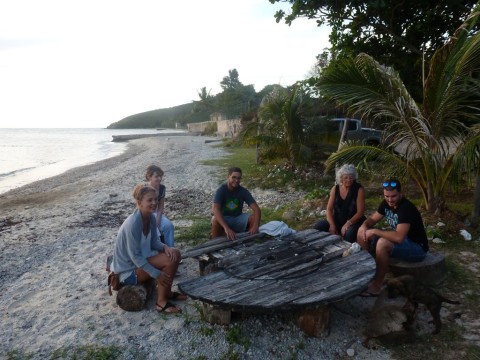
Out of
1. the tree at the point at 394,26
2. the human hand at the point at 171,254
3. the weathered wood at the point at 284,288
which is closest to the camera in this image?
the weathered wood at the point at 284,288

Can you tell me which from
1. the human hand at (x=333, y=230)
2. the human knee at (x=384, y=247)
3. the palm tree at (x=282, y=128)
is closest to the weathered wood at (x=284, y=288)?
the human knee at (x=384, y=247)

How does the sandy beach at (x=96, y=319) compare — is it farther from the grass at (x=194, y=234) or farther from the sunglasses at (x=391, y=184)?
the sunglasses at (x=391, y=184)

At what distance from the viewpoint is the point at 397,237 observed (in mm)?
3957

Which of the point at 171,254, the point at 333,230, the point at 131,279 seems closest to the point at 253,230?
the point at 333,230

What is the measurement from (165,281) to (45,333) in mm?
1281

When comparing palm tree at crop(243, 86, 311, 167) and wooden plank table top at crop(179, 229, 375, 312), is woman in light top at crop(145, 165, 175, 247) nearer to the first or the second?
wooden plank table top at crop(179, 229, 375, 312)

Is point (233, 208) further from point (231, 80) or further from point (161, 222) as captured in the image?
point (231, 80)

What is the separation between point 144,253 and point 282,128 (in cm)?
866

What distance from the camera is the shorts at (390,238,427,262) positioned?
166 inches

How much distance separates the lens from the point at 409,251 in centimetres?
422

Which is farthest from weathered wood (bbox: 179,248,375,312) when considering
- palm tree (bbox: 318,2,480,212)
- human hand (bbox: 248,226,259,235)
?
palm tree (bbox: 318,2,480,212)

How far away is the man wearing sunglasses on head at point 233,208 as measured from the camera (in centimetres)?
514

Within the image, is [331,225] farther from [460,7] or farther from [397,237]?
[460,7]

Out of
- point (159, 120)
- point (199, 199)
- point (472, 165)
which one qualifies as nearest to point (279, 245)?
point (472, 165)
